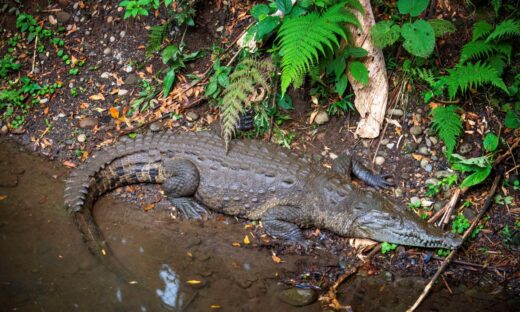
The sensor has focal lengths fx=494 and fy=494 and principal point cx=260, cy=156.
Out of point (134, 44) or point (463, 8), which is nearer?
point (463, 8)

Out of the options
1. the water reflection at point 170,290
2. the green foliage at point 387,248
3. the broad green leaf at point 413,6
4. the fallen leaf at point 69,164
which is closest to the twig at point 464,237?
the green foliage at point 387,248

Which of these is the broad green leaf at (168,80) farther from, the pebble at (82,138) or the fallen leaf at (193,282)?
the fallen leaf at (193,282)

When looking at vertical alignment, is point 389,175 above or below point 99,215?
above

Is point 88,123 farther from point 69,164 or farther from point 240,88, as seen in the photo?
point 240,88

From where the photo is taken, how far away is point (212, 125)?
609cm

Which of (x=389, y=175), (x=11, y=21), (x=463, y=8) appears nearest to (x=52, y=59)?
(x=11, y=21)

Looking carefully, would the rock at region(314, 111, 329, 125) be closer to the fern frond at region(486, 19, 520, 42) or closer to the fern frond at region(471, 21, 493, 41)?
the fern frond at region(471, 21, 493, 41)

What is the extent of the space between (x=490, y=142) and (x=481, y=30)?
1199 mm

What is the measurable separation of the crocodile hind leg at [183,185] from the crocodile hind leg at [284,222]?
77 cm

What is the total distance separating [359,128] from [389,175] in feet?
2.13

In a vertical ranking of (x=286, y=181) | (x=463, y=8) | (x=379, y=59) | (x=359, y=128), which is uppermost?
(x=463, y=8)

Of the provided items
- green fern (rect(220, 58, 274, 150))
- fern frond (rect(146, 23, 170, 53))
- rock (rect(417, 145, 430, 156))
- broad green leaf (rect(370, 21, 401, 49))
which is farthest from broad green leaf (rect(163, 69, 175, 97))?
rock (rect(417, 145, 430, 156))

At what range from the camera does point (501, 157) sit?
201 inches

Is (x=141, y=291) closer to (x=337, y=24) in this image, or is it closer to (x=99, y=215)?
(x=99, y=215)
